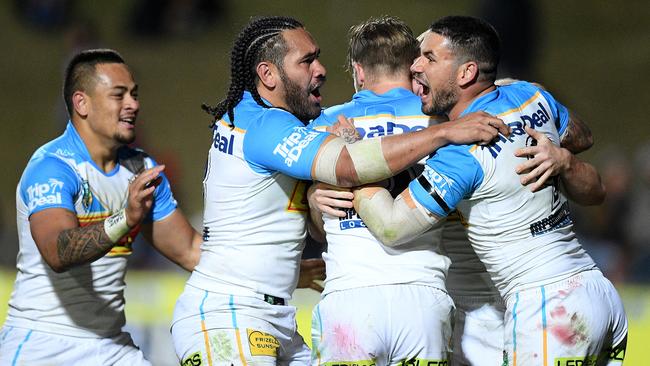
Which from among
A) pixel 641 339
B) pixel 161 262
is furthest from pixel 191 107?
pixel 641 339

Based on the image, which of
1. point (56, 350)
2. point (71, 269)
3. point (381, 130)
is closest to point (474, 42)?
point (381, 130)

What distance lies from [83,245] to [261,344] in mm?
1085

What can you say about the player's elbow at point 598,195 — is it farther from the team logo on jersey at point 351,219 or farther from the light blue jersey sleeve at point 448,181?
the team logo on jersey at point 351,219

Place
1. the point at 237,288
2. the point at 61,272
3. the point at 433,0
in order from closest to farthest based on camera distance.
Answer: the point at 237,288, the point at 61,272, the point at 433,0

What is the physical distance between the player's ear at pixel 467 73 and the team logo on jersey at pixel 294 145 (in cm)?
70

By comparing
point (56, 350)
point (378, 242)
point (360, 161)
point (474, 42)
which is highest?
point (474, 42)

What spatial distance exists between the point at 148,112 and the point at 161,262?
284cm

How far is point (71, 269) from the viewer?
18.1 feet

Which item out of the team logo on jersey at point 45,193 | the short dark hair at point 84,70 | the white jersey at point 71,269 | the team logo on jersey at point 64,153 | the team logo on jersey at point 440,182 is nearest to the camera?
the team logo on jersey at point 440,182

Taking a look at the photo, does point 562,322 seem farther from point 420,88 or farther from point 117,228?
point 117,228

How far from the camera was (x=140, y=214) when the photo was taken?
4.96 m

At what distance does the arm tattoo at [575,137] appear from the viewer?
5.07 meters

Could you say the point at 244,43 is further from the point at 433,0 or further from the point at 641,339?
the point at 433,0

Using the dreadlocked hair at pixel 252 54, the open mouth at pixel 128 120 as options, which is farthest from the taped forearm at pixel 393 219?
the open mouth at pixel 128 120
